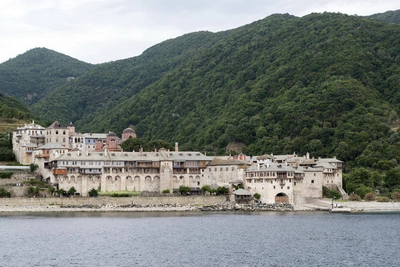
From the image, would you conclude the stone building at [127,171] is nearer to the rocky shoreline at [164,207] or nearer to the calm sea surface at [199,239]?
the rocky shoreline at [164,207]

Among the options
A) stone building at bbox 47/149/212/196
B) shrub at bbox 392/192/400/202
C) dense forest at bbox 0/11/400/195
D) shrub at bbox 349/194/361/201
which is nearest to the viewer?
stone building at bbox 47/149/212/196

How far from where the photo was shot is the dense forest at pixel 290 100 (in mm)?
122312

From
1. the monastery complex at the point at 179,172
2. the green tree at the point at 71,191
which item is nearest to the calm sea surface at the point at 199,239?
the green tree at the point at 71,191

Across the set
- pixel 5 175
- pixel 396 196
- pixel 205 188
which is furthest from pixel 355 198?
pixel 5 175

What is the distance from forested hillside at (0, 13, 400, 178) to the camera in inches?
4902

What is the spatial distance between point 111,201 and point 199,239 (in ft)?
101

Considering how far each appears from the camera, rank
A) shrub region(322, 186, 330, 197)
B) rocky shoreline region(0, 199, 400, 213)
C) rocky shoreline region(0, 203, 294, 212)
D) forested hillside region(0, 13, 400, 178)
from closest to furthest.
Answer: rocky shoreline region(0, 203, 294, 212) → rocky shoreline region(0, 199, 400, 213) → shrub region(322, 186, 330, 197) → forested hillside region(0, 13, 400, 178)

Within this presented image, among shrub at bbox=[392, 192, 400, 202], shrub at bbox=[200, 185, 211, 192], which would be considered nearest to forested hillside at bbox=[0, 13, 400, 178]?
shrub at bbox=[392, 192, 400, 202]

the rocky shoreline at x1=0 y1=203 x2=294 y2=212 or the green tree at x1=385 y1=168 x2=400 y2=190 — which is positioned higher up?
the green tree at x1=385 y1=168 x2=400 y2=190

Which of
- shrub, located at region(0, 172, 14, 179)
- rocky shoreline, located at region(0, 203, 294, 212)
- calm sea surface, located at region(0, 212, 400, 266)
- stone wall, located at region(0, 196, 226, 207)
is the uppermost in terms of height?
shrub, located at region(0, 172, 14, 179)

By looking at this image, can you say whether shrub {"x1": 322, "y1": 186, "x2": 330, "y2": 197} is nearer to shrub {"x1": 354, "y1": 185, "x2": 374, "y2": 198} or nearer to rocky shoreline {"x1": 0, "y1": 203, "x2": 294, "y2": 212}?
shrub {"x1": 354, "y1": 185, "x2": 374, "y2": 198}

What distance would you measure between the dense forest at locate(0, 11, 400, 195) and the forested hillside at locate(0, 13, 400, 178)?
22cm

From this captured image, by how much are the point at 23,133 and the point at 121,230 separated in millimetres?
43990

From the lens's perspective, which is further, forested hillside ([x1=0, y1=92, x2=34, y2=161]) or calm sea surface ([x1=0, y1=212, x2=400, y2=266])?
forested hillside ([x1=0, y1=92, x2=34, y2=161])
